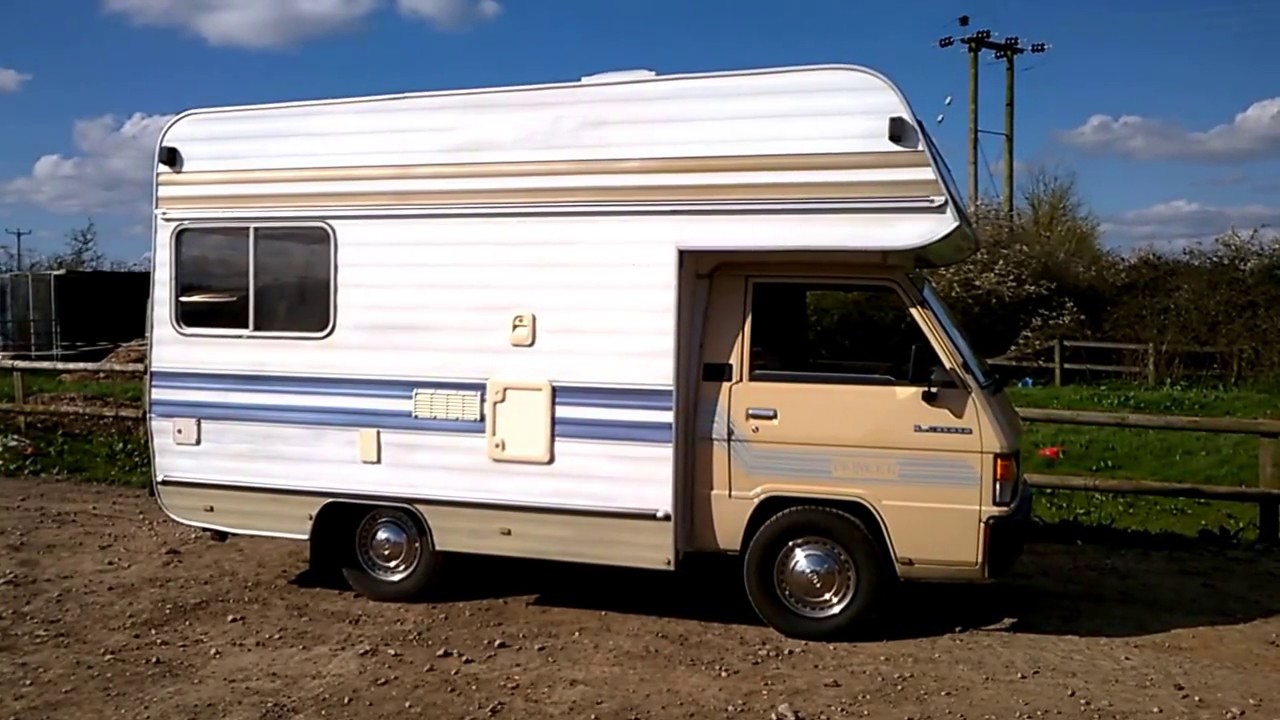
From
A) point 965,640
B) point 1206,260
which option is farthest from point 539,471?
point 1206,260

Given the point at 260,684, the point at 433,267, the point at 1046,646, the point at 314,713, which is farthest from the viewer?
the point at 433,267

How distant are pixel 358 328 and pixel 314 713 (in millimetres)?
2536

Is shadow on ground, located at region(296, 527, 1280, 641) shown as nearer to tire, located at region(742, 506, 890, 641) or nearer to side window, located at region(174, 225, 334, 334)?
tire, located at region(742, 506, 890, 641)

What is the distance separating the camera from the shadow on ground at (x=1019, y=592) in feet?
24.2

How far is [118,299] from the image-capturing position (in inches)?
1130

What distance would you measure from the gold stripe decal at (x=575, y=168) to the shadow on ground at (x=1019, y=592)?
2.45m

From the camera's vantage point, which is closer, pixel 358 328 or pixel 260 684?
pixel 260 684

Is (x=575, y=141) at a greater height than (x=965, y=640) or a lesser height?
greater

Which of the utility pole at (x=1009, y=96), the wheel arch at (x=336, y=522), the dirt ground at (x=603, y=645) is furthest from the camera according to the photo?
the utility pole at (x=1009, y=96)

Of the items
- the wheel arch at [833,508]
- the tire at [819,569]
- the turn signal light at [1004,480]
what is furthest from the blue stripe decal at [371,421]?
the turn signal light at [1004,480]

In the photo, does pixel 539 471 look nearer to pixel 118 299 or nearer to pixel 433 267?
pixel 433 267

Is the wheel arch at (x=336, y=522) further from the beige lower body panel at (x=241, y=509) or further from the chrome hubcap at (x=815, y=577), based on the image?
the chrome hubcap at (x=815, y=577)

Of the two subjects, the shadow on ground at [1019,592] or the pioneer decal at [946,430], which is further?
the shadow on ground at [1019,592]

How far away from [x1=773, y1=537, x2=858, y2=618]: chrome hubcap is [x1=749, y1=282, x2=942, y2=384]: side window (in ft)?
3.11
